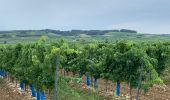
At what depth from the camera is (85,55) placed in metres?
34.0

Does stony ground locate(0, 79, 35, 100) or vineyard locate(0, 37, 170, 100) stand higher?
vineyard locate(0, 37, 170, 100)

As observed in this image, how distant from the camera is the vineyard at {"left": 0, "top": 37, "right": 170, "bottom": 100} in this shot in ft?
72.5

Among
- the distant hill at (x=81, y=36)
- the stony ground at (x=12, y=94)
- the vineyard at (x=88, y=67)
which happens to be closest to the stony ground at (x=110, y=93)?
the stony ground at (x=12, y=94)

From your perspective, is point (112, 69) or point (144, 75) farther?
point (112, 69)

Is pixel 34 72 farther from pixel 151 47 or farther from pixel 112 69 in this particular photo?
pixel 151 47

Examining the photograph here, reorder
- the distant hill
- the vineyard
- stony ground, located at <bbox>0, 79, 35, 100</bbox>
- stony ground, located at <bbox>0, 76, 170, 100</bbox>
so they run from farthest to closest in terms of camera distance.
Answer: the distant hill
stony ground, located at <bbox>0, 76, 170, 100</bbox>
stony ground, located at <bbox>0, 79, 35, 100</bbox>
the vineyard

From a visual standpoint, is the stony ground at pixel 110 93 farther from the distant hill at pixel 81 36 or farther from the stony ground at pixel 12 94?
the distant hill at pixel 81 36

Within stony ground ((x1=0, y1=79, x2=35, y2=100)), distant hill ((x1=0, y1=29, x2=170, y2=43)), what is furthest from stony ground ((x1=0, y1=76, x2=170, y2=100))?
distant hill ((x1=0, y1=29, x2=170, y2=43))

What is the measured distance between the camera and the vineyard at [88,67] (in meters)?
22.1

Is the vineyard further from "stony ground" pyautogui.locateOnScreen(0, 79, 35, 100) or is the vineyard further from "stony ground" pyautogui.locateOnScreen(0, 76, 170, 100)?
"stony ground" pyautogui.locateOnScreen(0, 79, 35, 100)

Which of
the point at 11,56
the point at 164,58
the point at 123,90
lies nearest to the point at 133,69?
the point at 123,90

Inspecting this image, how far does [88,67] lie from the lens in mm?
31141

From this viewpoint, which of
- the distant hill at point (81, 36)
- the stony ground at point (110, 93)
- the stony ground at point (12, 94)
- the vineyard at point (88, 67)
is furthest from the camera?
the distant hill at point (81, 36)

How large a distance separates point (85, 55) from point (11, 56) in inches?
269
